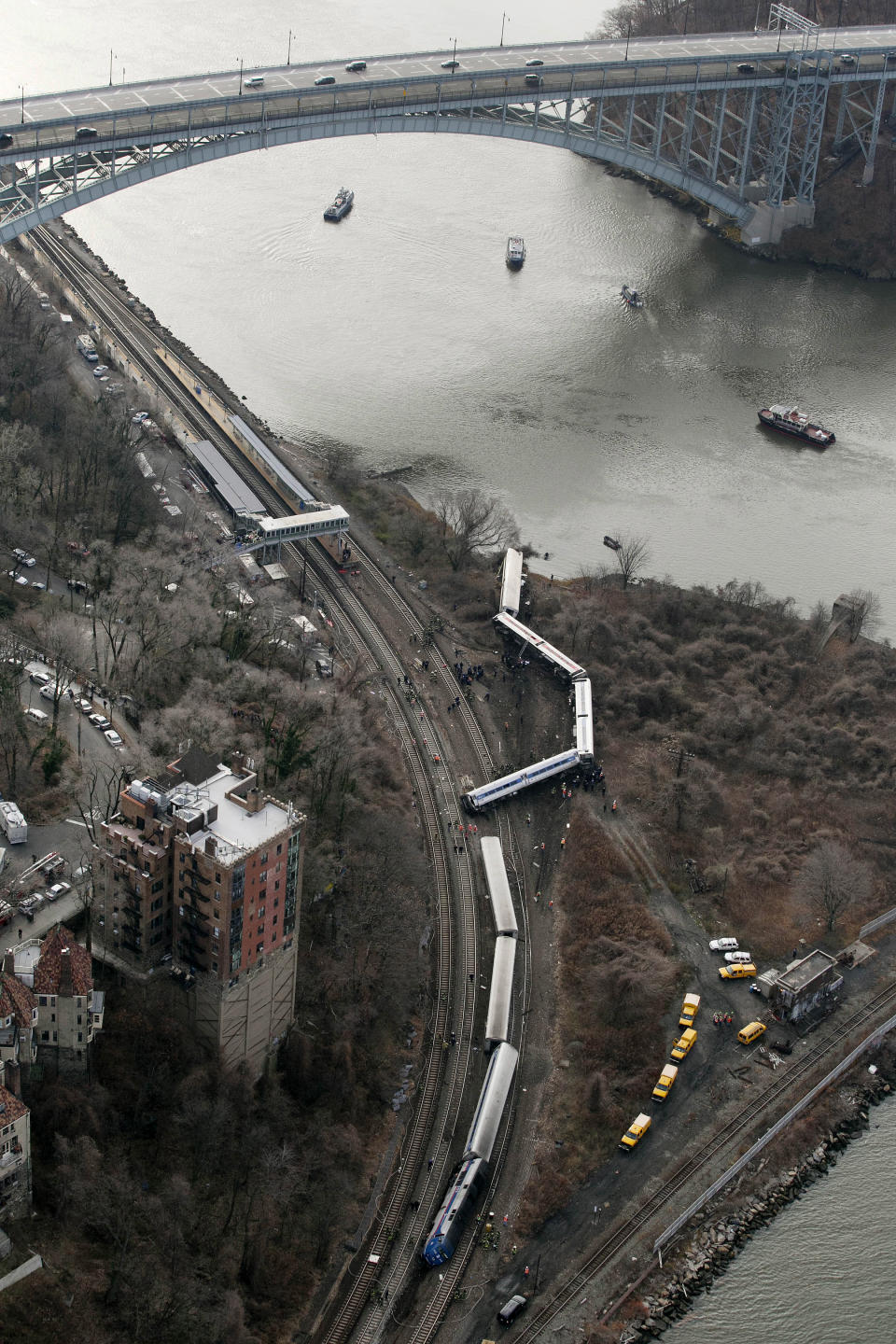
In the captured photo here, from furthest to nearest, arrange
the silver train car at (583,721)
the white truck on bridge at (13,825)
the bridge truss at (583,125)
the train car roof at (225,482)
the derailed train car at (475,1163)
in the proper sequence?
the bridge truss at (583,125) < the train car roof at (225,482) < the silver train car at (583,721) < the white truck on bridge at (13,825) < the derailed train car at (475,1163)

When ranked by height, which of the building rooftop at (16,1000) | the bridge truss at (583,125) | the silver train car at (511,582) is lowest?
the silver train car at (511,582)

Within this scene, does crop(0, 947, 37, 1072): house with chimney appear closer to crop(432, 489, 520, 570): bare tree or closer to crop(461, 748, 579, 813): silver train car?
crop(461, 748, 579, 813): silver train car

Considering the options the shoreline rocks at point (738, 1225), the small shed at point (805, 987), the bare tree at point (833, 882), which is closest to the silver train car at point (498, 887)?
the small shed at point (805, 987)

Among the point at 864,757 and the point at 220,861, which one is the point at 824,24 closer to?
the point at 864,757

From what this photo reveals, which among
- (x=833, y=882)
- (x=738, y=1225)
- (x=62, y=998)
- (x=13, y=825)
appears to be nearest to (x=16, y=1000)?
(x=62, y=998)

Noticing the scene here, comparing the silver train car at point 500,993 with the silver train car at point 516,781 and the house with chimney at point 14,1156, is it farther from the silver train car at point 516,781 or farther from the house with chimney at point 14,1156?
the house with chimney at point 14,1156

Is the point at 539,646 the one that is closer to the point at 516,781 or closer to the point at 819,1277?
the point at 516,781
